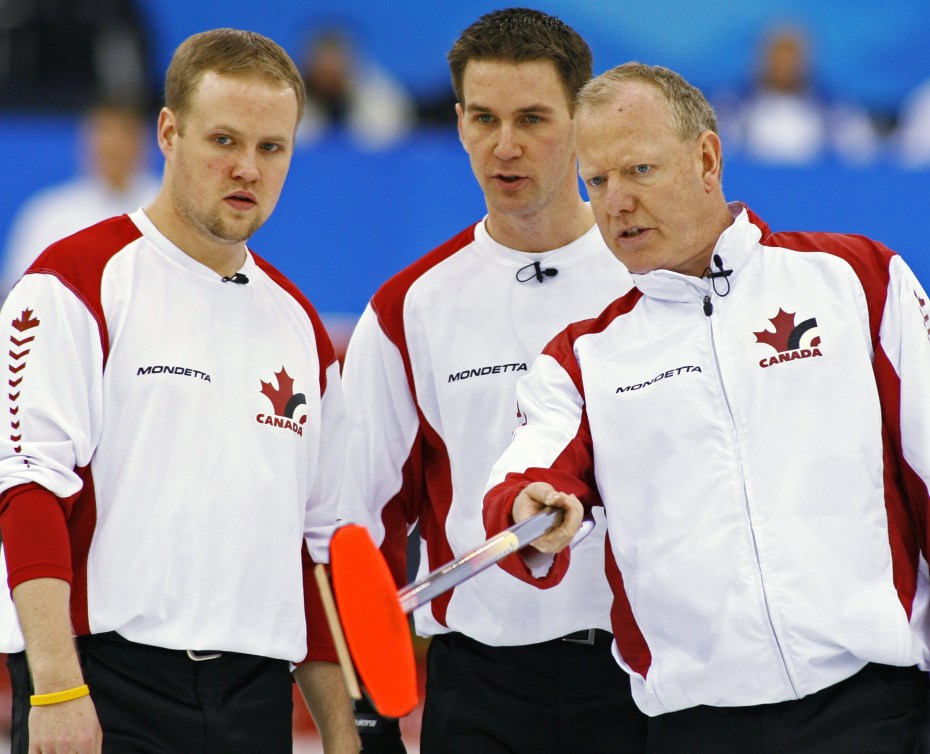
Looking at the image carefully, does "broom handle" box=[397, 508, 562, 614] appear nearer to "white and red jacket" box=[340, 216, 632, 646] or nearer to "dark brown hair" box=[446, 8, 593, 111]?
"white and red jacket" box=[340, 216, 632, 646]

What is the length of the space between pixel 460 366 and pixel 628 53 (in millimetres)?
7077

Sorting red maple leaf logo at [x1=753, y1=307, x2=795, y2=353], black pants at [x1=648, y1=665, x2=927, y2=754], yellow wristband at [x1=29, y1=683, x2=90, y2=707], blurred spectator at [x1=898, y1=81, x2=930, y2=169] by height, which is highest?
blurred spectator at [x1=898, y1=81, x2=930, y2=169]

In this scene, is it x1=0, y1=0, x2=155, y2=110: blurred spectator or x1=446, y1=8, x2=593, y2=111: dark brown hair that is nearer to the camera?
x1=446, y1=8, x2=593, y2=111: dark brown hair

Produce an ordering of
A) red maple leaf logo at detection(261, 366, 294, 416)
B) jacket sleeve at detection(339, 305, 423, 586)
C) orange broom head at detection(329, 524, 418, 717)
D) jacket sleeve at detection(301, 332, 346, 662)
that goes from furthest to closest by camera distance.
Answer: jacket sleeve at detection(339, 305, 423, 586)
jacket sleeve at detection(301, 332, 346, 662)
red maple leaf logo at detection(261, 366, 294, 416)
orange broom head at detection(329, 524, 418, 717)

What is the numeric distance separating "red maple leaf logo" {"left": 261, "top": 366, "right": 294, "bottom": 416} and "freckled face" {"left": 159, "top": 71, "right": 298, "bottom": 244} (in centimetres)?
37

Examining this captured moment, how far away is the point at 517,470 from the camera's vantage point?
3398 millimetres

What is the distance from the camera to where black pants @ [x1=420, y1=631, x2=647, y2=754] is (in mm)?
3977

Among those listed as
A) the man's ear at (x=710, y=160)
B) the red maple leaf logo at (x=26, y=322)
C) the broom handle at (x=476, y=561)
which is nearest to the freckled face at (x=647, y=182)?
the man's ear at (x=710, y=160)

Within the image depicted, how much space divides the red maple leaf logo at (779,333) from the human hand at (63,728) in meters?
1.72

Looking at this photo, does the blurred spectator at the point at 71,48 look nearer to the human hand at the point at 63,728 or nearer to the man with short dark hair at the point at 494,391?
the man with short dark hair at the point at 494,391

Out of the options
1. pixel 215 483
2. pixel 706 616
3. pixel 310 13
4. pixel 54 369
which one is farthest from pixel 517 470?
pixel 310 13

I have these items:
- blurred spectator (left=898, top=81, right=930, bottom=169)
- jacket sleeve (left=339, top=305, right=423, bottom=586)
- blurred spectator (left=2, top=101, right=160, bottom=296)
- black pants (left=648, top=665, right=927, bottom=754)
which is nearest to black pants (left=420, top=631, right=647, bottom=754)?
jacket sleeve (left=339, top=305, right=423, bottom=586)

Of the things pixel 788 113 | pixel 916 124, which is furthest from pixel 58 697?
pixel 916 124

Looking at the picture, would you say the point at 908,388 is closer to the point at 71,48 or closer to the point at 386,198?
the point at 386,198
